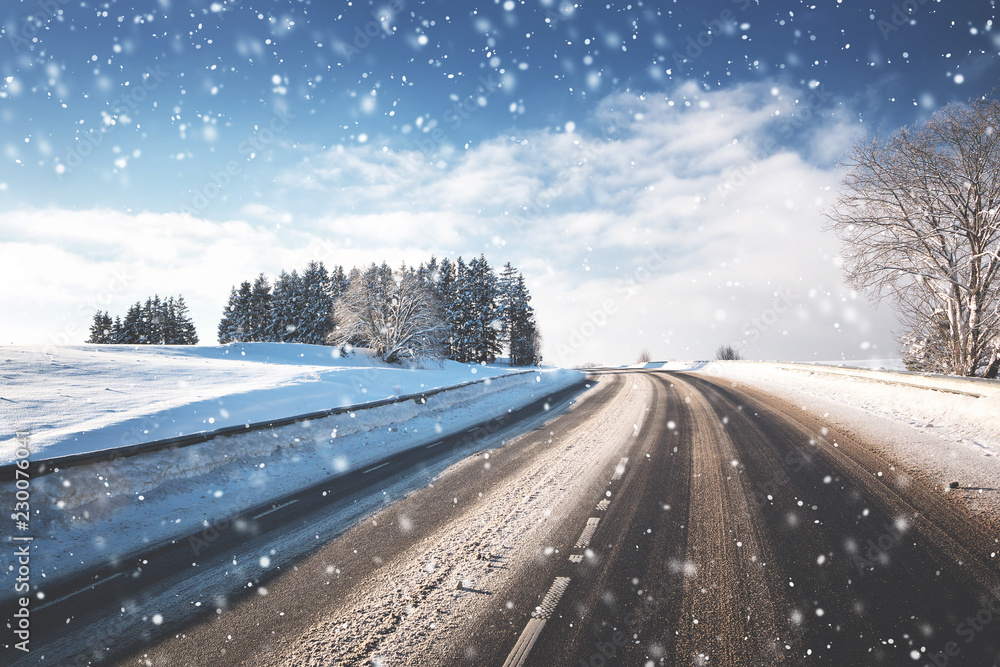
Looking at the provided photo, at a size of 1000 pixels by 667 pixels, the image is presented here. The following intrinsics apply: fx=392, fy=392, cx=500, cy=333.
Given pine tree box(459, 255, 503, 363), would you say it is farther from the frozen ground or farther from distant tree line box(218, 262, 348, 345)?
the frozen ground

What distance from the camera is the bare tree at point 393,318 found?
108 feet

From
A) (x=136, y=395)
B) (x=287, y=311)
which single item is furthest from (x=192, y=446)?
(x=287, y=311)

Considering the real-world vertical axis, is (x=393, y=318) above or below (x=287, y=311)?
below

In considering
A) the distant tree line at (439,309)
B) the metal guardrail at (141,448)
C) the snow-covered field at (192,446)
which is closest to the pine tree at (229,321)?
the distant tree line at (439,309)

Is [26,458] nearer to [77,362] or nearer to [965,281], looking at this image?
[77,362]

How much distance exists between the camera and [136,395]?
1104 centimetres

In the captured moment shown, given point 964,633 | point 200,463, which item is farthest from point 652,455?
point 200,463

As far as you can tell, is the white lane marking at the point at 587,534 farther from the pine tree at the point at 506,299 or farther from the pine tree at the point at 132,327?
the pine tree at the point at 132,327

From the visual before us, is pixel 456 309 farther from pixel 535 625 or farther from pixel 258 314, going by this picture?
pixel 535 625

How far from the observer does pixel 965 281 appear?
500 inches

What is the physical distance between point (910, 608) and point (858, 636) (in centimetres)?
65

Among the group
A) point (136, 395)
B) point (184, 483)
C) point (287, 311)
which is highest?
point (287, 311)

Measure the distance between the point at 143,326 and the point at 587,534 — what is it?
6918cm

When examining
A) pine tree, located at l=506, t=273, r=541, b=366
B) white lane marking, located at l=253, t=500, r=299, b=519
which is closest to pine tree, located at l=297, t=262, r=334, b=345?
pine tree, located at l=506, t=273, r=541, b=366
